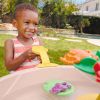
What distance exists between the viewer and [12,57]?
1.40 m

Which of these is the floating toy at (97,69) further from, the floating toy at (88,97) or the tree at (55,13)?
the tree at (55,13)

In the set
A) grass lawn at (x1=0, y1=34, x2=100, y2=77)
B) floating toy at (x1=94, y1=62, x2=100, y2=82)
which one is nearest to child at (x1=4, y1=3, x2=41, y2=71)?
floating toy at (x1=94, y1=62, x2=100, y2=82)

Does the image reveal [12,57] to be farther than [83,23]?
No

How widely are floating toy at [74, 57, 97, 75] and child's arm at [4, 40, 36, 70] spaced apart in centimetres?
29

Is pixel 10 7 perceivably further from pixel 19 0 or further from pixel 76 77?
pixel 76 77

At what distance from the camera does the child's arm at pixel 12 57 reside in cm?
119

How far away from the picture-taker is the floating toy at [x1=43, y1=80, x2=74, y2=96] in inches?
33.4

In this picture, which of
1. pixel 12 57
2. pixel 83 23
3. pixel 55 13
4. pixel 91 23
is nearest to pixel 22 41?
pixel 12 57

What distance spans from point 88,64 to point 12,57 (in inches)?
25.2

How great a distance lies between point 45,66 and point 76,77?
10cm

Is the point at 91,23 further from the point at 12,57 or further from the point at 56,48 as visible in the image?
the point at 12,57

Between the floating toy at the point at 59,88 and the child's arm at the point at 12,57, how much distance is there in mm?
254

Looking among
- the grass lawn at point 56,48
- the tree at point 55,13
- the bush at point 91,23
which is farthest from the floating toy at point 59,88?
the bush at point 91,23

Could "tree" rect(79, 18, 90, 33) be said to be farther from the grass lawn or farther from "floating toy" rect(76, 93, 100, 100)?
"floating toy" rect(76, 93, 100, 100)
